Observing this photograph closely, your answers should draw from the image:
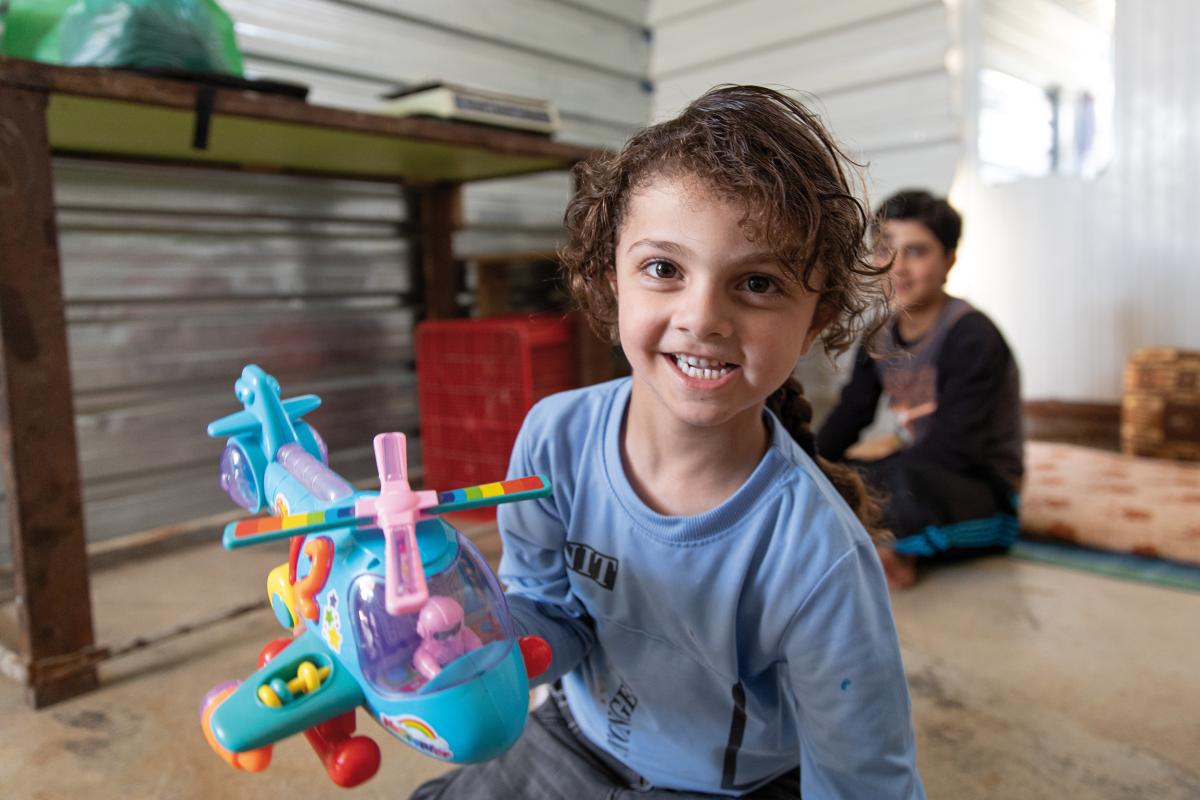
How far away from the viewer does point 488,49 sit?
315cm

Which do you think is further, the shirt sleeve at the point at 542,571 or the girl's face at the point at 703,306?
the shirt sleeve at the point at 542,571

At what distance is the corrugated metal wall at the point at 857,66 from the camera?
3092 mm

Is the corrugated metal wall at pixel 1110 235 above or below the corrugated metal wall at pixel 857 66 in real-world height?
below

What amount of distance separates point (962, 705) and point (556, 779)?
2.63 feet

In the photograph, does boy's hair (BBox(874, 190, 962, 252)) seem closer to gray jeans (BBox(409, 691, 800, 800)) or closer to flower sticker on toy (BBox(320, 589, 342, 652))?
gray jeans (BBox(409, 691, 800, 800))

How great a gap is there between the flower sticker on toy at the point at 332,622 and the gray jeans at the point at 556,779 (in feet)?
1.35

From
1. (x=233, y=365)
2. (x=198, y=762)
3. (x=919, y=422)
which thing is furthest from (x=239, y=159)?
(x=919, y=422)

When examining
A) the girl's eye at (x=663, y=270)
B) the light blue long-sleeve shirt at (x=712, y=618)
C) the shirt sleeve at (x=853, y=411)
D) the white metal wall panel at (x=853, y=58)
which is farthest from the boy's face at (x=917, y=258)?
the girl's eye at (x=663, y=270)

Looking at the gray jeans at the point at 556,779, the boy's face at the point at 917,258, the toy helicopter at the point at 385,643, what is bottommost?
the gray jeans at the point at 556,779

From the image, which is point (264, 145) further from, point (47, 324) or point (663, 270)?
point (663, 270)

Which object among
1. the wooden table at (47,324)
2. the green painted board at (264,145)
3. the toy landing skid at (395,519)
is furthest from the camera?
the green painted board at (264,145)

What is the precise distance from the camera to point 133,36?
155 cm

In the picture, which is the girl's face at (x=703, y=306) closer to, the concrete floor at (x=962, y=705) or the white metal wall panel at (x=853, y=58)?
the concrete floor at (x=962, y=705)

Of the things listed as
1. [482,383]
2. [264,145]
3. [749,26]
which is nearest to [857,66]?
[749,26]
